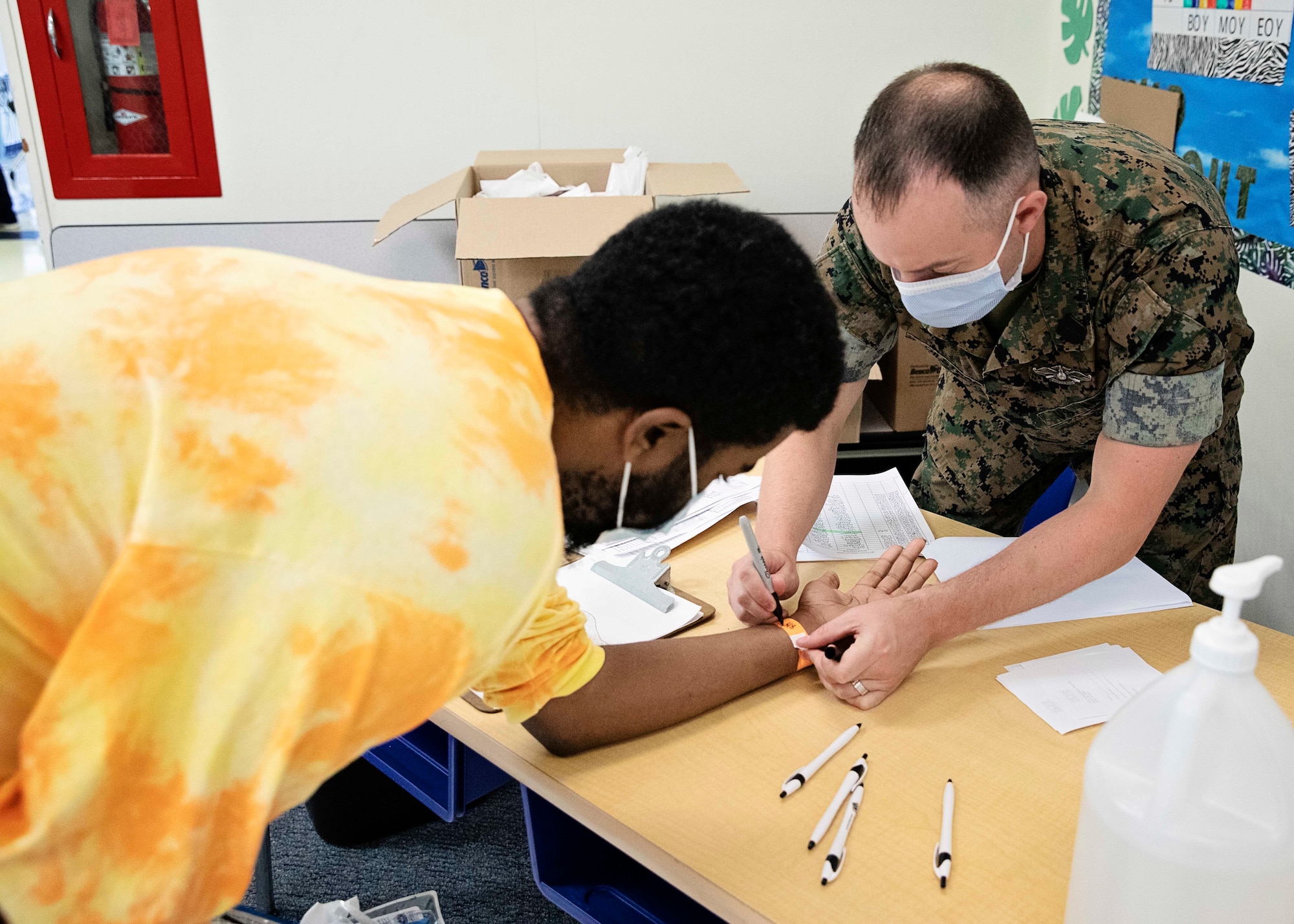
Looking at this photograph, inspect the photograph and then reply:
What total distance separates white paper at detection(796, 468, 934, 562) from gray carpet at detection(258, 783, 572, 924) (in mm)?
861

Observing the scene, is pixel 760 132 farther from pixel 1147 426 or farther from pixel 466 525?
pixel 466 525

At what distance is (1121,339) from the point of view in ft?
4.34

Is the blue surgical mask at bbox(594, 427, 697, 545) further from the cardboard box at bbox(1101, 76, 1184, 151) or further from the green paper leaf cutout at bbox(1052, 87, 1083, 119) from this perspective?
the green paper leaf cutout at bbox(1052, 87, 1083, 119)

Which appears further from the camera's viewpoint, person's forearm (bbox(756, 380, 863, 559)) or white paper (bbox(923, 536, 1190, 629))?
person's forearm (bbox(756, 380, 863, 559))

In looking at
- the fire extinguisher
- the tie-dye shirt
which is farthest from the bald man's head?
the fire extinguisher

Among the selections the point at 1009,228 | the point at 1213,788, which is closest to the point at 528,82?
the point at 1009,228

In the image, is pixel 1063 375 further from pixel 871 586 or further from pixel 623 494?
pixel 623 494

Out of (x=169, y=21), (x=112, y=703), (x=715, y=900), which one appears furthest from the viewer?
(x=169, y=21)

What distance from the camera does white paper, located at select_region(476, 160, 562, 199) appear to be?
259cm

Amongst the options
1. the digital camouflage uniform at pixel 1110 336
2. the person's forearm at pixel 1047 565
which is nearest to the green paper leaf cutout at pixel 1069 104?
the digital camouflage uniform at pixel 1110 336

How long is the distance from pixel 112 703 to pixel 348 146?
2.76 meters

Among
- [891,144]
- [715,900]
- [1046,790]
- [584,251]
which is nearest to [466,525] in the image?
[715,900]

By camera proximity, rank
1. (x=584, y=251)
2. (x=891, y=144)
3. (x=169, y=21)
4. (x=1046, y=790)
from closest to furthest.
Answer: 1. (x=1046, y=790)
2. (x=891, y=144)
3. (x=584, y=251)
4. (x=169, y=21)

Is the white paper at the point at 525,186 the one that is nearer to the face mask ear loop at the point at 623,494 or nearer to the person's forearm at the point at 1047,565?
the person's forearm at the point at 1047,565
